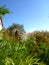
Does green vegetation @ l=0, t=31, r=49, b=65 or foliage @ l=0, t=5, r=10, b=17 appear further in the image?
green vegetation @ l=0, t=31, r=49, b=65

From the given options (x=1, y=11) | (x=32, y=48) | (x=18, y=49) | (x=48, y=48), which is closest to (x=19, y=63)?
(x=18, y=49)

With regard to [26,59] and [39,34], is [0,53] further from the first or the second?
[39,34]

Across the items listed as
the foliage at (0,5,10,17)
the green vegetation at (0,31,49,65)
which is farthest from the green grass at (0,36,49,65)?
the foliage at (0,5,10,17)

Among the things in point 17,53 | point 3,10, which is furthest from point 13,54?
point 3,10

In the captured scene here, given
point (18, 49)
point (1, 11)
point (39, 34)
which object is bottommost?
point (18, 49)

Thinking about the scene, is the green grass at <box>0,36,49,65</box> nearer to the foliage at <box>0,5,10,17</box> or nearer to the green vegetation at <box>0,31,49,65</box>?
the green vegetation at <box>0,31,49,65</box>

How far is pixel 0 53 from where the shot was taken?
275 inches

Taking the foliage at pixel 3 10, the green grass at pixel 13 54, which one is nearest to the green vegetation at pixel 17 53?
the green grass at pixel 13 54

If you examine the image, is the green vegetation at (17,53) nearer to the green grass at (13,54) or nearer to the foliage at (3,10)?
the green grass at (13,54)

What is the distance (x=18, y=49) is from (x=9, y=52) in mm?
1355

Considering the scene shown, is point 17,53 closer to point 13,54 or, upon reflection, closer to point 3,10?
point 13,54

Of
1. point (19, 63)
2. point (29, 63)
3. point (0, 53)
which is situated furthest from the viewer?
point (29, 63)

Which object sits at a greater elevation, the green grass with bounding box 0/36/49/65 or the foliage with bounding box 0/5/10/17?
the foliage with bounding box 0/5/10/17

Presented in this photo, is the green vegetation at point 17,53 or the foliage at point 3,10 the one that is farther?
the green vegetation at point 17,53
